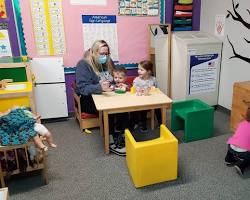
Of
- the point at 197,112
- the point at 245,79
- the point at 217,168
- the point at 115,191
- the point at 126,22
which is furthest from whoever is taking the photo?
the point at 126,22

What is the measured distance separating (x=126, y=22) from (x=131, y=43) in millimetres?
289

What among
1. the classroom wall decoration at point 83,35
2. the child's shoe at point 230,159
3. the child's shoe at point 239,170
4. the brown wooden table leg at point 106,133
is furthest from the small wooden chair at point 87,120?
the child's shoe at point 239,170

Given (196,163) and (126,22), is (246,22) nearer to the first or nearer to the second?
(126,22)

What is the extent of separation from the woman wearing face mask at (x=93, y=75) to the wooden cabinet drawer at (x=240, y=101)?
1.38m

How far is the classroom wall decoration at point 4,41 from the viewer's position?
2.91 m

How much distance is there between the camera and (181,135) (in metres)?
2.84

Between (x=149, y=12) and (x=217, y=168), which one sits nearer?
(x=217, y=168)

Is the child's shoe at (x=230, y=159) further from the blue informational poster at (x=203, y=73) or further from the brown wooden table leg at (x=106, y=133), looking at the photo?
the blue informational poster at (x=203, y=73)

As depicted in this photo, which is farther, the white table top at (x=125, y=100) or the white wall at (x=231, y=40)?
the white wall at (x=231, y=40)

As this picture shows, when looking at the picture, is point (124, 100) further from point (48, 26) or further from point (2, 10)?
point (2, 10)

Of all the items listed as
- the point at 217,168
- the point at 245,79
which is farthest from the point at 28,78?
the point at 245,79

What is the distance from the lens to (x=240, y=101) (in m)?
2.71

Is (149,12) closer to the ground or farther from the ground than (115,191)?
farther from the ground

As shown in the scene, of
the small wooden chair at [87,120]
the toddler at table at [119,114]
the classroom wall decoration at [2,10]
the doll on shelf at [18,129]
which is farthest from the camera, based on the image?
the small wooden chair at [87,120]
